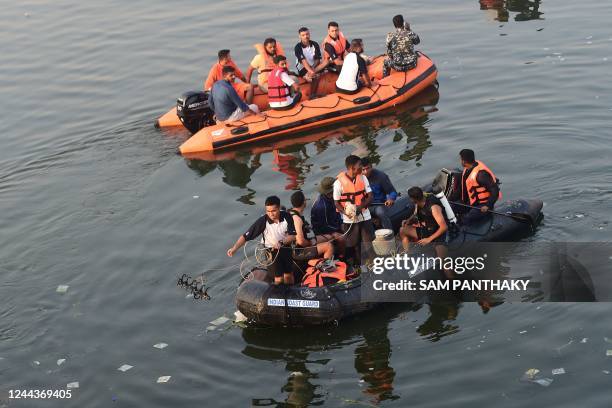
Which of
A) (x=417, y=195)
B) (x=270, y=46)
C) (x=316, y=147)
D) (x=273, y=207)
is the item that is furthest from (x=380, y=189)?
(x=270, y=46)

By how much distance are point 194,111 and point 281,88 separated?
6.44ft

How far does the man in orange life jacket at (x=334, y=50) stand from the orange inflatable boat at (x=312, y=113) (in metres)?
0.25

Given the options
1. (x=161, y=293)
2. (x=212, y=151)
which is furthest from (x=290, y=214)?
(x=212, y=151)

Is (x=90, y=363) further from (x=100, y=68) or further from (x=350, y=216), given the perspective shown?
(x=100, y=68)

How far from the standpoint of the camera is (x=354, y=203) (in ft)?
41.9

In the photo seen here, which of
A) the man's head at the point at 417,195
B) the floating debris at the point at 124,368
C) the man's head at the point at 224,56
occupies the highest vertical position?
the man's head at the point at 224,56

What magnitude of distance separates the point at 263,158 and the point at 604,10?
37.1 ft

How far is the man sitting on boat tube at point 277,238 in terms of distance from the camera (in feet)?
40.2

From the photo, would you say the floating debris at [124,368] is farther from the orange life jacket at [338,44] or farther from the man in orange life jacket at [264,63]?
the orange life jacket at [338,44]

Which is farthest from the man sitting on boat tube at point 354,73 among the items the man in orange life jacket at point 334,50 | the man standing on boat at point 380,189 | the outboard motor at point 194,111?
the man standing on boat at point 380,189

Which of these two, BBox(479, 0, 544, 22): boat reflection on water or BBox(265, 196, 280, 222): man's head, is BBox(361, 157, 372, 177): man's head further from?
BBox(479, 0, 544, 22): boat reflection on water

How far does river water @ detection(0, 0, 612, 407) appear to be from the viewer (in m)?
11.2

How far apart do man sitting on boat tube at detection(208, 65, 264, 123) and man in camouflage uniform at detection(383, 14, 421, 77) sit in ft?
10.7

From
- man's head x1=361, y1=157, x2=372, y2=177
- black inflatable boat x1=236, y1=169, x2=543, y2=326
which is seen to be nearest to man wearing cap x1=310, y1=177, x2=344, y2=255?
man's head x1=361, y1=157, x2=372, y2=177
